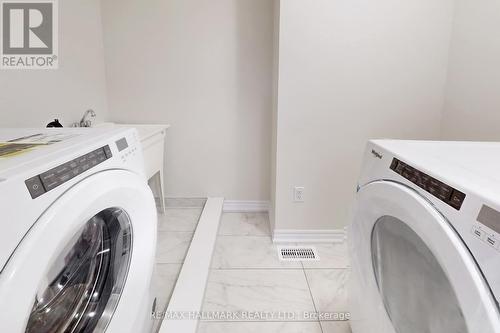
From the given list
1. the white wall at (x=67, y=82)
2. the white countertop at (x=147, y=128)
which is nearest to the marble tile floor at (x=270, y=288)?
the white countertop at (x=147, y=128)

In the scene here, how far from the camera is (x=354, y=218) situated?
118 centimetres

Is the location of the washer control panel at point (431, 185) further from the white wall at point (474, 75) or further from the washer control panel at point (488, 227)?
the white wall at point (474, 75)

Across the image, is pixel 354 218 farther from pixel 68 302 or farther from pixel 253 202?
pixel 253 202

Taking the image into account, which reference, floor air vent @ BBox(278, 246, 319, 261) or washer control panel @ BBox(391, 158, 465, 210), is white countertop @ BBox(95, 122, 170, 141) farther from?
washer control panel @ BBox(391, 158, 465, 210)

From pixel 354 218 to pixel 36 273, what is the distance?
3.11 ft

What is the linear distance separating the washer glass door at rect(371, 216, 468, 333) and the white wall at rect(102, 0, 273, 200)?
1.89 metres

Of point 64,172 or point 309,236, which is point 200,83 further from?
point 64,172

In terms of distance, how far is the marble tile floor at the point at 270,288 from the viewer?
5.16 feet

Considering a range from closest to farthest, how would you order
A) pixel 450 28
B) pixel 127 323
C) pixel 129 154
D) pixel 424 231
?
1. pixel 424 231
2. pixel 127 323
3. pixel 129 154
4. pixel 450 28

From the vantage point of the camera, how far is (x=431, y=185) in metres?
0.74

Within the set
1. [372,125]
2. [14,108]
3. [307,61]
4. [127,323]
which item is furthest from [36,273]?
[372,125]

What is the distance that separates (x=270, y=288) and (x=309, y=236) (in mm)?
599

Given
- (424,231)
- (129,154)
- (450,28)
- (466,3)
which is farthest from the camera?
(450,28)

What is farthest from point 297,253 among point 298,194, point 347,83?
point 347,83
